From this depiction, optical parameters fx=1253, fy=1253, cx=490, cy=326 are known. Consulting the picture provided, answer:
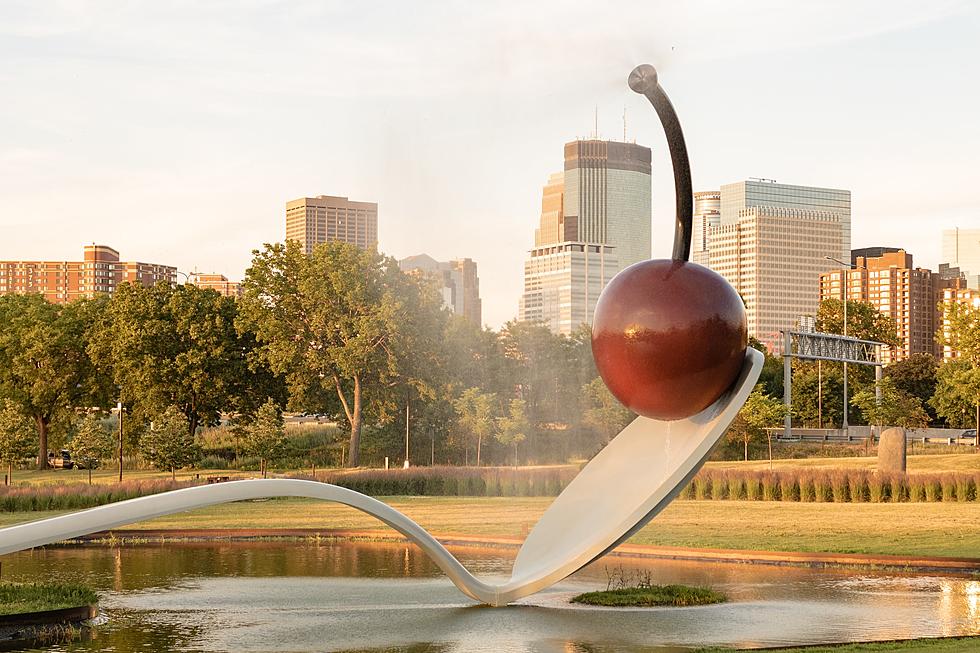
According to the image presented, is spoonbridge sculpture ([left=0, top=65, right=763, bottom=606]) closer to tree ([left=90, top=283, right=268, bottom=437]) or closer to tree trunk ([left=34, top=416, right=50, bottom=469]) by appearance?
tree ([left=90, top=283, right=268, bottom=437])

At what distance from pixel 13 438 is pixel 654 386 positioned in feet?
119

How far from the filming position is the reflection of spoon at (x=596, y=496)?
14.8 meters

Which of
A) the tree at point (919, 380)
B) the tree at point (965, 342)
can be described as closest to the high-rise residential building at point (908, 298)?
the tree at point (919, 380)

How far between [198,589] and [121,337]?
3526 cm

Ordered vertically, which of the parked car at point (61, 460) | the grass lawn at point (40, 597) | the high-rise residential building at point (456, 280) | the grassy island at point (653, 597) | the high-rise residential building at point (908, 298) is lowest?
the parked car at point (61, 460)

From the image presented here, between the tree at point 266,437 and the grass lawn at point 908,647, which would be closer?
the grass lawn at point 908,647

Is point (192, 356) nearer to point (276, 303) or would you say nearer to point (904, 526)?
point (276, 303)

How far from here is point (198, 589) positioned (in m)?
17.7

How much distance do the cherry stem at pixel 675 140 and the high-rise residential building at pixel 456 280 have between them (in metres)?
27.7

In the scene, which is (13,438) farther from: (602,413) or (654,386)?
(654,386)

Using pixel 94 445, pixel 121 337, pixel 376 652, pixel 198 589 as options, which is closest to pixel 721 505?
pixel 198 589

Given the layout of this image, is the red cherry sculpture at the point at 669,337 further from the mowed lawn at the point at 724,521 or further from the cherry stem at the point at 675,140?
the mowed lawn at the point at 724,521

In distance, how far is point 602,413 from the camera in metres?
43.2

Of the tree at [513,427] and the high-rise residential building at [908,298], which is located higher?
the high-rise residential building at [908,298]
